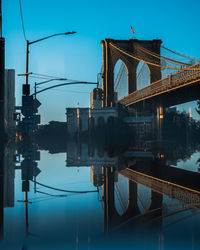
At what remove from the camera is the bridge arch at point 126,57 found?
61500 mm

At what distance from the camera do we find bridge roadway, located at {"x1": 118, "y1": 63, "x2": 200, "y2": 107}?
36.0m

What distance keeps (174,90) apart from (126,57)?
27301 millimetres

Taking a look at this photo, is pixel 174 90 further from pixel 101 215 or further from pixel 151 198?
pixel 101 215

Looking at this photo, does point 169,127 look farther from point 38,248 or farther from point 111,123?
point 38,248

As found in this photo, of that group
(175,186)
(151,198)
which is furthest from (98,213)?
(175,186)

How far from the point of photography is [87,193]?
19.2ft

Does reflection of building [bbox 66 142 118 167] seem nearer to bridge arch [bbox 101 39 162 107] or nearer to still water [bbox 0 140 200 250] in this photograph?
still water [bbox 0 140 200 250]

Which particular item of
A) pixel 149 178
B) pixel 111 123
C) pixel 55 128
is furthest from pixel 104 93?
pixel 149 178

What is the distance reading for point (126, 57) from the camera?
6594 centimetres

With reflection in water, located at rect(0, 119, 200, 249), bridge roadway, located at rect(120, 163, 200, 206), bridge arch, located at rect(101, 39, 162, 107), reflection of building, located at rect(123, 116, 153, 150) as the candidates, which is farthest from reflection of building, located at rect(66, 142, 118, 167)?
bridge arch, located at rect(101, 39, 162, 107)

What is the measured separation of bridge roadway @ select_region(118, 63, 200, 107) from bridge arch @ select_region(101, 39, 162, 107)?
7.32 metres

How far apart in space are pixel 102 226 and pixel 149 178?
171 inches

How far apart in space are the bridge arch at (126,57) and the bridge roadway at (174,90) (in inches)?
288

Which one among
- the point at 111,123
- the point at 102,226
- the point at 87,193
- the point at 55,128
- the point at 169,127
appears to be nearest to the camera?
the point at 102,226
